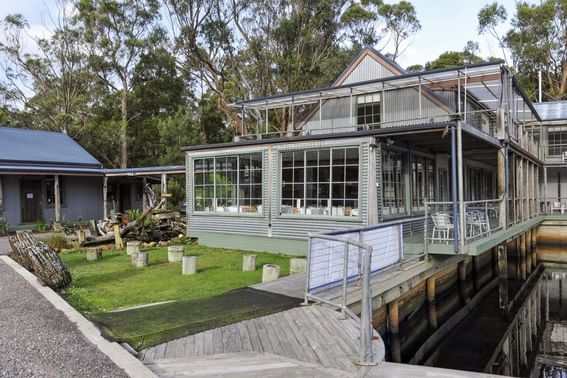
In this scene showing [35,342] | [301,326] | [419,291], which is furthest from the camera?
[419,291]

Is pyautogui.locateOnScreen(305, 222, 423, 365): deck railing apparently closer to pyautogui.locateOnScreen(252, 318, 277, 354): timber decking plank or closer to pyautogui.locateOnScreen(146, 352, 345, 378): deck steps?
pyautogui.locateOnScreen(146, 352, 345, 378): deck steps

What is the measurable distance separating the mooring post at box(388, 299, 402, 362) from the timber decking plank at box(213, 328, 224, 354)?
13.3 feet

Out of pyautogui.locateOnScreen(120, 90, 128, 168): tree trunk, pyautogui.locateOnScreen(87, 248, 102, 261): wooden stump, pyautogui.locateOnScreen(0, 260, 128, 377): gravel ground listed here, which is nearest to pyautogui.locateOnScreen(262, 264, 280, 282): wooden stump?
pyautogui.locateOnScreen(0, 260, 128, 377): gravel ground

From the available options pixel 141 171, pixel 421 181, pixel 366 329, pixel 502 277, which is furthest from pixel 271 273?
pixel 141 171

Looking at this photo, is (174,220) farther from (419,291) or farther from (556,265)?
(556,265)

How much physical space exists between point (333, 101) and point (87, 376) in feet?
53.1

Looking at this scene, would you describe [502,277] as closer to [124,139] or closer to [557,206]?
[557,206]

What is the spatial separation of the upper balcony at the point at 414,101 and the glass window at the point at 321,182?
3.82ft

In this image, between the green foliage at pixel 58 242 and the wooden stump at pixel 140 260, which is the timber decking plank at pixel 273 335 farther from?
the green foliage at pixel 58 242

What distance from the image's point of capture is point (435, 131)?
11.1 meters

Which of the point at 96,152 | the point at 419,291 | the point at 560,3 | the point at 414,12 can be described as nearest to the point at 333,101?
the point at 419,291

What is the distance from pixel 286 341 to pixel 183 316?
180 cm

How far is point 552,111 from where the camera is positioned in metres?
26.9

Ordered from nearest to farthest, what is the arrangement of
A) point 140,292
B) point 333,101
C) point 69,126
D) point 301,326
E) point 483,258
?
point 301,326 < point 140,292 < point 483,258 < point 333,101 < point 69,126
